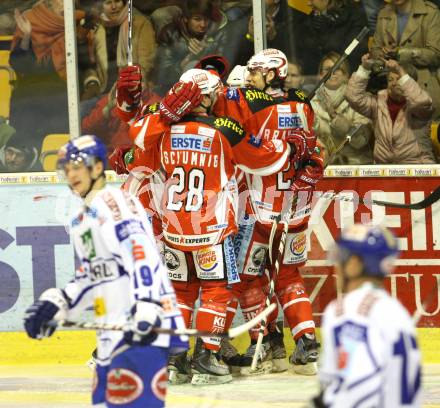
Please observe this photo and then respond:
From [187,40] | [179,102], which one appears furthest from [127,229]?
[187,40]

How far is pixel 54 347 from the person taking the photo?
7.79m

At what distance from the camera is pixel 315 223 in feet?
25.1

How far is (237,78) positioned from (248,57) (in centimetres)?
41

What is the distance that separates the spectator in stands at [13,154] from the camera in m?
8.09

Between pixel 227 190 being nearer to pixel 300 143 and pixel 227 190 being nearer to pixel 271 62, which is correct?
pixel 300 143

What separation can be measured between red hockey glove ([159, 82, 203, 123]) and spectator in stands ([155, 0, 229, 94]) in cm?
130

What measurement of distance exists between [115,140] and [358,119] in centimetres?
150

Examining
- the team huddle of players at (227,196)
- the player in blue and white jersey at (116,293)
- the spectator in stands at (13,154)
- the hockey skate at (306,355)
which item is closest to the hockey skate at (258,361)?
the team huddle of players at (227,196)

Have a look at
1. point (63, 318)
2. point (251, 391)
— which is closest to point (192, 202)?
point (251, 391)

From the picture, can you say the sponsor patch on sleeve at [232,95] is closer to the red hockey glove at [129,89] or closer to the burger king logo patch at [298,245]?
the red hockey glove at [129,89]

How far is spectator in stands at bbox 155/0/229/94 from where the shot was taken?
26.2 feet

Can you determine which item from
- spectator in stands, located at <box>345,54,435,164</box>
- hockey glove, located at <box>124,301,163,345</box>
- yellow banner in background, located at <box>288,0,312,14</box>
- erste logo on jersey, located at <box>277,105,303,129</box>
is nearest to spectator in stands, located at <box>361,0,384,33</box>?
spectator in stands, located at <box>345,54,435,164</box>

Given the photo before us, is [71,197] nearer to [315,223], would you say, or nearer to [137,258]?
[315,223]

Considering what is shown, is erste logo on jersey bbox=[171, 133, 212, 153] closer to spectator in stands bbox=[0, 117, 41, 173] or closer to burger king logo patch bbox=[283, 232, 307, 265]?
burger king logo patch bbox=[283, 232, 307, 265]
